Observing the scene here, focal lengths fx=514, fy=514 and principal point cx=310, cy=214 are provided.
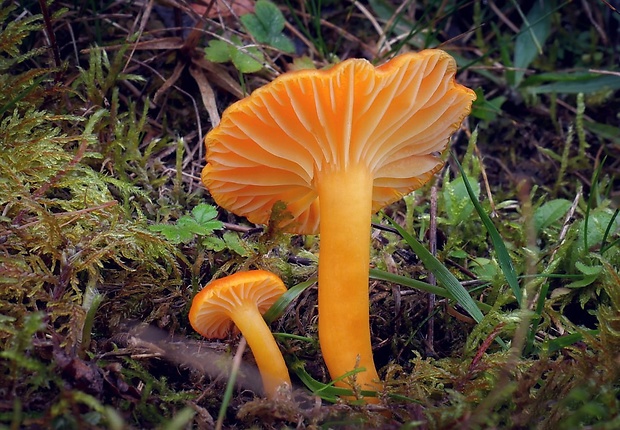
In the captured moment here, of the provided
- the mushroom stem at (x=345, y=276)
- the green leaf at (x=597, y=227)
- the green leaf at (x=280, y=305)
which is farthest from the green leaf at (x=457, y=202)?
the green leaf at (x=280, y=305)

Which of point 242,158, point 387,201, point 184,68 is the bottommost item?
point 387,201

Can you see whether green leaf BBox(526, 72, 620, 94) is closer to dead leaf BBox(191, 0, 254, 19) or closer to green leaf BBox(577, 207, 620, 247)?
green leaf BBox(577, 207, 620, 247)

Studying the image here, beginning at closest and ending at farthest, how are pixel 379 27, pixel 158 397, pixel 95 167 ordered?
1. pixel 158 397
2. pixel 95 167
3. pixel 379 27

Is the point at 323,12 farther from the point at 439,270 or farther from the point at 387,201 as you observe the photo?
the point at 439,270

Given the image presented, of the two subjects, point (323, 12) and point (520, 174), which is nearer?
point (520, 174)

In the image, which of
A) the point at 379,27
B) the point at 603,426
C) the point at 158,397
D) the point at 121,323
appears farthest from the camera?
the point at 379,27

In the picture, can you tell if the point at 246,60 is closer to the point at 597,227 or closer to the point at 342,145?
the point at 342,145

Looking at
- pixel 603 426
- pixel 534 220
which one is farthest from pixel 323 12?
pixel 603 426
